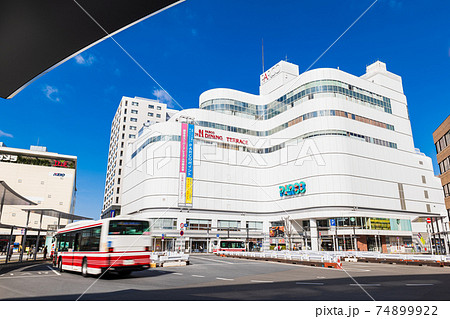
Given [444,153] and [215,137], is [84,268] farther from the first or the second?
[215,137]

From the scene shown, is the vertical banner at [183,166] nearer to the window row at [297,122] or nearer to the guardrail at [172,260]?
the window row at [297,122]

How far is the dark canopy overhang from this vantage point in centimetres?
404

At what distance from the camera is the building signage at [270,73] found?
229 feet

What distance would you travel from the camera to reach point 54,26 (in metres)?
4.32

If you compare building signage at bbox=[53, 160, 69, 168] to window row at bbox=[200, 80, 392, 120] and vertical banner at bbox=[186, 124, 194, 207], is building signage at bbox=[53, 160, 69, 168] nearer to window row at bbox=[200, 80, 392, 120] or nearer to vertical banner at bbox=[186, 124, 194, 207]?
window row at bbox=[200, 80, 392, 120]

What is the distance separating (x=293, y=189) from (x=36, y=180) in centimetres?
6379

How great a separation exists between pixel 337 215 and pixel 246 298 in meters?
47.3

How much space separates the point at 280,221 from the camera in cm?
6059

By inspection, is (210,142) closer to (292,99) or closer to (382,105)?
(292,99)

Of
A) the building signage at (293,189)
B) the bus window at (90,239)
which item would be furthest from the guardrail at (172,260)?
the building signage at (293,189)

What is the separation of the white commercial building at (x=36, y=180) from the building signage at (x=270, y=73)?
55.8m

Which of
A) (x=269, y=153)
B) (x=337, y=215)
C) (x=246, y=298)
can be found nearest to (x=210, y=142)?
(x=269, y=153)

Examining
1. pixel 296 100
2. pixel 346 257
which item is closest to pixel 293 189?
pixel 296 100

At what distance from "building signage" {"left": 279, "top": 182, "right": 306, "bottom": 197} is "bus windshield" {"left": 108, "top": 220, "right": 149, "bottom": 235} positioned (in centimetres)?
4409
